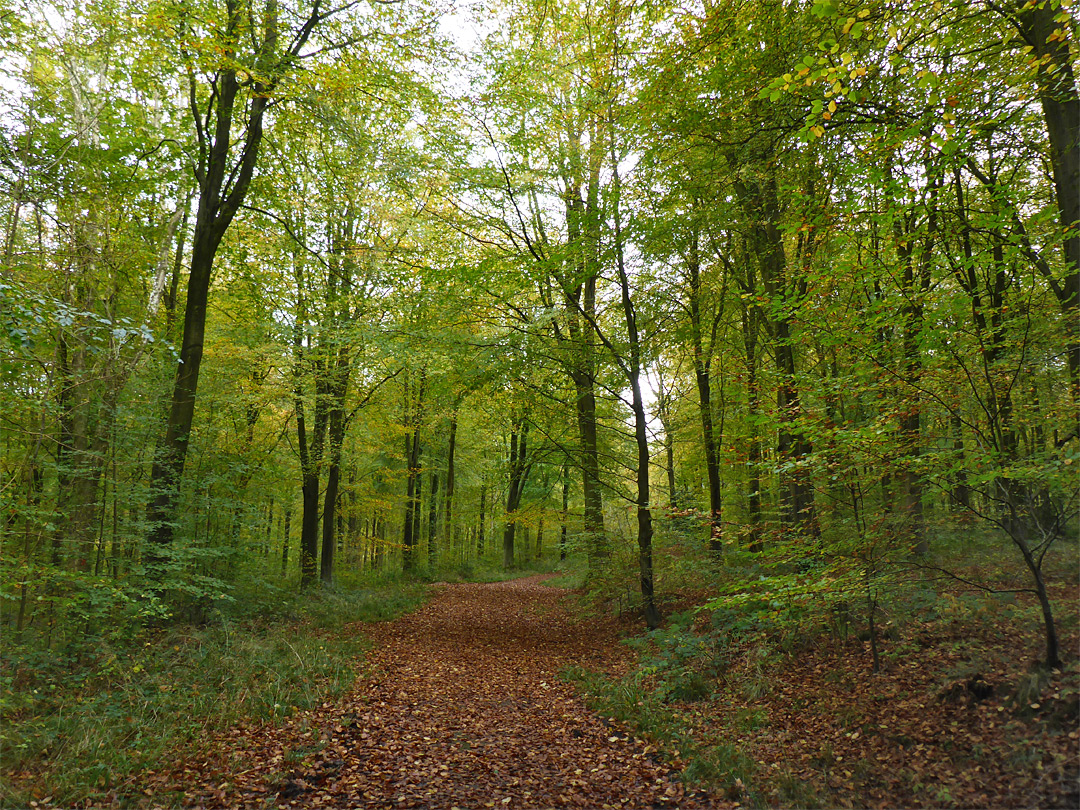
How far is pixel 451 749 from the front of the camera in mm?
5547

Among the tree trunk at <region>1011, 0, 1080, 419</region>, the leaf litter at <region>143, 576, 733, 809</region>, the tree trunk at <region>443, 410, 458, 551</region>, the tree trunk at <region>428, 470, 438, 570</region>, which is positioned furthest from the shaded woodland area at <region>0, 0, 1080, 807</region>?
the tree trunk at <region>428, 470, 438, 570</region>

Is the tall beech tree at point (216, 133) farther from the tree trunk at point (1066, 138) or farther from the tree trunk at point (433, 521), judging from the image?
the tree trunk at point (433, 521)

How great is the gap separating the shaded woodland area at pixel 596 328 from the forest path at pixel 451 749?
515 mm

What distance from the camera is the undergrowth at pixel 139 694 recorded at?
449cm

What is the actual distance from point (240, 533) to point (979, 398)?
13048 millimetres

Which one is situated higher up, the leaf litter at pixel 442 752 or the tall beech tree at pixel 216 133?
the tall beech tree at pixel 216 133

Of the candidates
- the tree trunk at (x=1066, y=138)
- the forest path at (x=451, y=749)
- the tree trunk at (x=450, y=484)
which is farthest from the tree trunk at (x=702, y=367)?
the tree trunk at (x=450, y=484)

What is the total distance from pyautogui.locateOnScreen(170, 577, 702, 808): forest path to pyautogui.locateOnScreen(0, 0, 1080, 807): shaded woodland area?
515 millimetres

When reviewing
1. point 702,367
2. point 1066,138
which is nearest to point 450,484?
point 702,367

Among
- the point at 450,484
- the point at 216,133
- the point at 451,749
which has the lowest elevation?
the point at 451,749

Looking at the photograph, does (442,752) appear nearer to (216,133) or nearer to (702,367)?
(702,367)

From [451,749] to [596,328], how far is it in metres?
6.90

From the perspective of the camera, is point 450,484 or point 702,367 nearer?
point 702,367

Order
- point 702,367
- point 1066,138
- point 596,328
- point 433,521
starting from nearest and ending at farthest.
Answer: point 1066,138 → point 596,328 → point 702,367 → point 433,521
